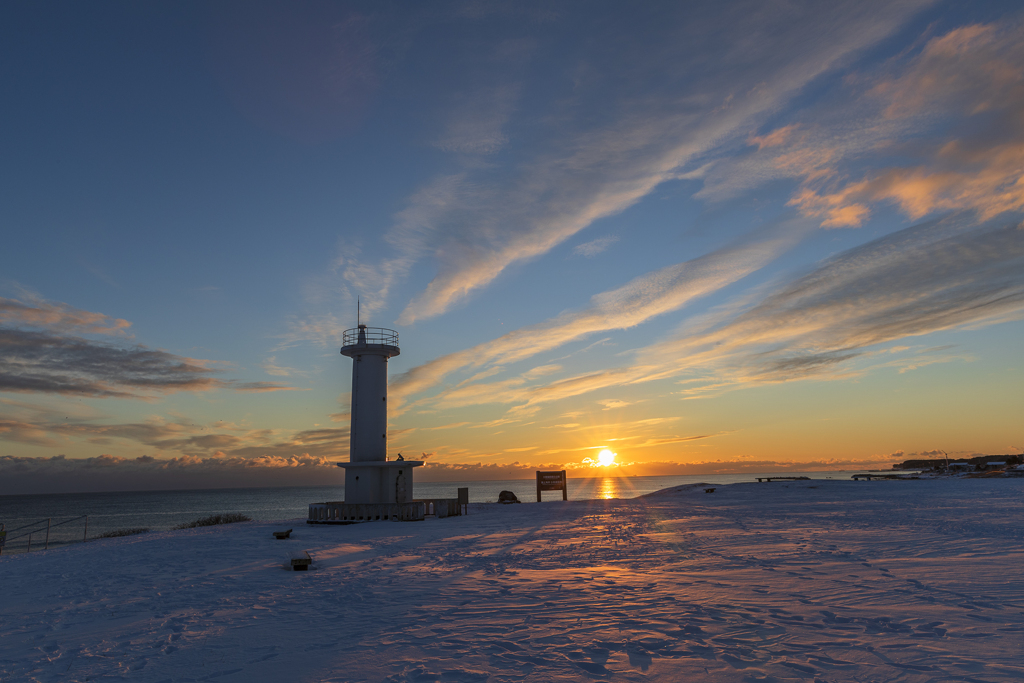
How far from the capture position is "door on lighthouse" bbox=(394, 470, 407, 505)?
1124 inches

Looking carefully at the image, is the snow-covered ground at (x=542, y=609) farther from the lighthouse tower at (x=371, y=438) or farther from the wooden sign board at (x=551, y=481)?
the wooden sign board at (x=551, y=481)

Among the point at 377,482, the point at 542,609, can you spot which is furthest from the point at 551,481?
the point at 542,609

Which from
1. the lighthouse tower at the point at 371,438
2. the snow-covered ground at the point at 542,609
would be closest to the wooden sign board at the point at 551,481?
the lighthouse tower at the point at 371,438

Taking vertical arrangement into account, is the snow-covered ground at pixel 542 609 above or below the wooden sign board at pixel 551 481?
below

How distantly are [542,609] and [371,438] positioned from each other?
2146 cm

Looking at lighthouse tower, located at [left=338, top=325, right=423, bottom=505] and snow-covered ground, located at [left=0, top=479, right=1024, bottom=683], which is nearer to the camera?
snow-covered ground, located at [left=0, top=479, right=1024, bottom=683]

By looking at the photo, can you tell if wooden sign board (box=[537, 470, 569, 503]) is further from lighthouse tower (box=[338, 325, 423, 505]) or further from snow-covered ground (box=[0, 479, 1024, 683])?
snow-covered ground (box=[0, 479, 1024, 683])

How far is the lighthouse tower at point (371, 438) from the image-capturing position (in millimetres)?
28281

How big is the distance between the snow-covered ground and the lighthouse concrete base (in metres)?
10.1

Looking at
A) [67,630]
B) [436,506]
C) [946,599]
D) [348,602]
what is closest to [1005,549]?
[946,599]

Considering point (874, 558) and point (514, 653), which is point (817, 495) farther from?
point (514, 653)

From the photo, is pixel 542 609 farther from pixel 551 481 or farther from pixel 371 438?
pixel 551 481

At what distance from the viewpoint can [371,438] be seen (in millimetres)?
A: 29141

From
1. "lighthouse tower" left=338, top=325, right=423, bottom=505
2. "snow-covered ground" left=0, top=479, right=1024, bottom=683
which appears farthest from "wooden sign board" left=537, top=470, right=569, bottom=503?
"snow-covered ground" left=0, top=479, right=1024, bottom=683
